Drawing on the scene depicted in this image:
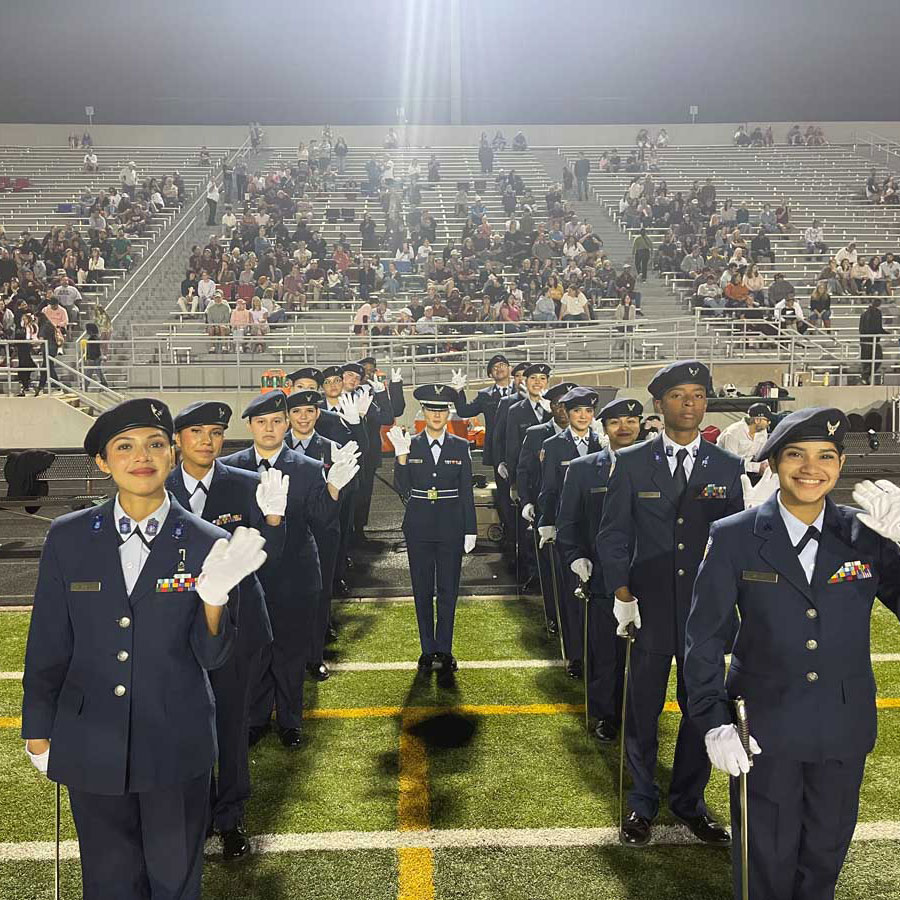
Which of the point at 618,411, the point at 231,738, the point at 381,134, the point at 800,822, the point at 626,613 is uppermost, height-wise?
the point at 381,134

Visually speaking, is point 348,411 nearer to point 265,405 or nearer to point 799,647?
point 265,405

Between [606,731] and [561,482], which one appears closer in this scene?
[606,731]

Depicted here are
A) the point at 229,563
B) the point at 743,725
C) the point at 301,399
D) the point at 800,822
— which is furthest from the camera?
the point at 301,399

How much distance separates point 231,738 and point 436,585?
2.65 meters

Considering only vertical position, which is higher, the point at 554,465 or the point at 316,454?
the point at 316,454

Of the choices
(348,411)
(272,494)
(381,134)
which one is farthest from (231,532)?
(381,134)

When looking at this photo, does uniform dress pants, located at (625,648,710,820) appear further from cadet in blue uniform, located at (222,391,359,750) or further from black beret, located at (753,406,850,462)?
cadet in blue uniform, located at (222,391,359,750)

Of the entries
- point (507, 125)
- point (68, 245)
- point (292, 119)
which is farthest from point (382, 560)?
point (292, 119)

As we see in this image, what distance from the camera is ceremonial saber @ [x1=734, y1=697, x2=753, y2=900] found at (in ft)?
10.7

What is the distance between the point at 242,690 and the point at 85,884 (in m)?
1.38

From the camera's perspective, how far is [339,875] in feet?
14.2

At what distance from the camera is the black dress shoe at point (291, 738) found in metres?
5.69

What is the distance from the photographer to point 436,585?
704cm

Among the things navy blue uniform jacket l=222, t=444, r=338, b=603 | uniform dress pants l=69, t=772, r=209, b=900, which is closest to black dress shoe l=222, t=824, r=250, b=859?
uniform dress pants l=69, t=772, r=209, b=900
